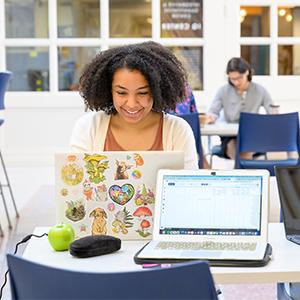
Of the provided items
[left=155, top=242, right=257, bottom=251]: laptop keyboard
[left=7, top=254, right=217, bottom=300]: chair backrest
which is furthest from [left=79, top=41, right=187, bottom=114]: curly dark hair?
[left=7, top=254, right=217, bottom=300]: chair backrest

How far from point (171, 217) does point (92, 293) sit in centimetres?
79

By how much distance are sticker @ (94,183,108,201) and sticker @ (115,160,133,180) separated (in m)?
0.05

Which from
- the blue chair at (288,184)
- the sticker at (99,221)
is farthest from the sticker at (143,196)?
the blue chair at (288,184)

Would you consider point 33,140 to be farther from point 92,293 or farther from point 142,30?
point 92,293

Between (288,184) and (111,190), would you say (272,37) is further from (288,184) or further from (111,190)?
(111,190)

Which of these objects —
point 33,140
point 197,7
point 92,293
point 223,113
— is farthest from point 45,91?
point 92,293

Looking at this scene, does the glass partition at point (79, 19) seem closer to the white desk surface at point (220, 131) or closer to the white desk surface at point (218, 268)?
the white desk surface at point (220, 131)

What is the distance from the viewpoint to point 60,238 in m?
2.06

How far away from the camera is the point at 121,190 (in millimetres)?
2168

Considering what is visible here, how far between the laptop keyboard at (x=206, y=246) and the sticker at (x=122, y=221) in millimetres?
152

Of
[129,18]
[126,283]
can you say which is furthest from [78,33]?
[126,283]

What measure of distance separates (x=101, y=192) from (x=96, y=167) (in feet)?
0.25

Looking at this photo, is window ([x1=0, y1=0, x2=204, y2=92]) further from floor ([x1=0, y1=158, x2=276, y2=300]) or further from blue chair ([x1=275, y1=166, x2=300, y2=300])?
blue chair ([x1=275, y1=166, x2=300, y2=300])

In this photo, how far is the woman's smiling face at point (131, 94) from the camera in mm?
2611
